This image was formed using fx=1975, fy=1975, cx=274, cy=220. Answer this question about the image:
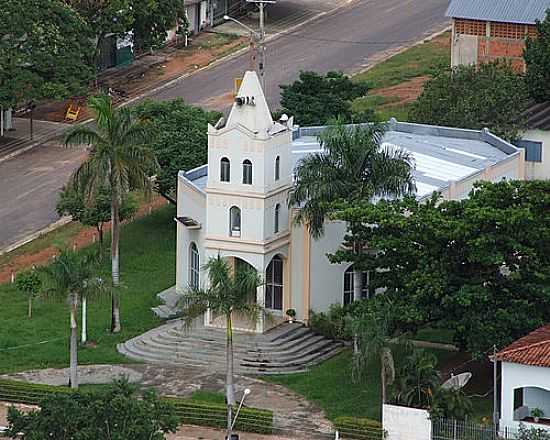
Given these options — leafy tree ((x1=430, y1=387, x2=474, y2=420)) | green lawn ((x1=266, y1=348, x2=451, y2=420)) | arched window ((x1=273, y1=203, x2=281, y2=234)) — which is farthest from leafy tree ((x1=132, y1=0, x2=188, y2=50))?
leafy tree ((x1=430, y1=387, x2=474, y2=420))

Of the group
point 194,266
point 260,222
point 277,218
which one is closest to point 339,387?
point 260,222

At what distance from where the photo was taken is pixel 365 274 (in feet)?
241

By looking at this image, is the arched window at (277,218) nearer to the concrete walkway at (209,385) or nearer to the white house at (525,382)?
the concrete walkway at (209,385)

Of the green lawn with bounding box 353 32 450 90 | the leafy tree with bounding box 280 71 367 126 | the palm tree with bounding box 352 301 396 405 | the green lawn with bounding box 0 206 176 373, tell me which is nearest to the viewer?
the palm tree with bounding box 352 301 396 405

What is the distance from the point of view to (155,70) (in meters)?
113

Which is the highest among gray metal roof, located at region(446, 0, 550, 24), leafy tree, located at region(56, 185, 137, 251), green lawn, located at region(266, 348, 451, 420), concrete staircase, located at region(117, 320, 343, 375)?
gray metal roof, located at region(446, 0, 550, 24)

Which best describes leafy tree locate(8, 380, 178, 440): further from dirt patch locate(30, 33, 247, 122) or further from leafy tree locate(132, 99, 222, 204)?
dirt patch locate(30, 33, 247, 122)

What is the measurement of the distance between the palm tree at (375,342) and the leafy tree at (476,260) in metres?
1.06

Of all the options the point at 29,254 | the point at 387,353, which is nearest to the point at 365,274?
the point at 387,353

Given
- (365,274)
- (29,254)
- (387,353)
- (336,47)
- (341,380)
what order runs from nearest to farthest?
(387,353), (341,380), (365,274), (29,254), (336,47)

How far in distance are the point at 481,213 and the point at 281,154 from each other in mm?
10944

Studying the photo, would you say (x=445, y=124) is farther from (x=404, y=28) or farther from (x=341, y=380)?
(x=404, y=28)

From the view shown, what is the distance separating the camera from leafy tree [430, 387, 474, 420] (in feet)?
204

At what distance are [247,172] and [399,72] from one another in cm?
4154
